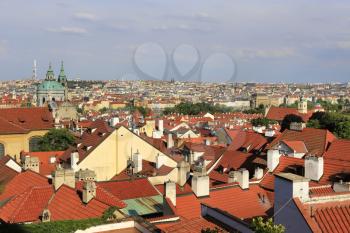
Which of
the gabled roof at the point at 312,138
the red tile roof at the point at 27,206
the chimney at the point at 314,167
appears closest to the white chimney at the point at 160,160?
the chimney at the point at 314,167

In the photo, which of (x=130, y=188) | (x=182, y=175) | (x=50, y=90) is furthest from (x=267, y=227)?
(x=50, y=90)

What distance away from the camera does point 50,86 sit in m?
122

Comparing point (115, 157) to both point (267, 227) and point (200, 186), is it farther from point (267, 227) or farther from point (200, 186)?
point (267, 227)

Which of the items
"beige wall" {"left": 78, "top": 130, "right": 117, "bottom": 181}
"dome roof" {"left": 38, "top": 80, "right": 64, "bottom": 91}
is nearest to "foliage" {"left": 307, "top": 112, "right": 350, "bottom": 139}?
"beige wall" {"left": 78, "top": 130, "right": 117, "bottom": 181}

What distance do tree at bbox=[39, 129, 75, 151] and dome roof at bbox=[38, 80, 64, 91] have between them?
72.5 meters

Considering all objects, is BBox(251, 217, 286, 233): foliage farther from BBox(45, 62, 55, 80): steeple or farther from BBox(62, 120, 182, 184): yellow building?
BBox(45, 62, 55, 80): steeple

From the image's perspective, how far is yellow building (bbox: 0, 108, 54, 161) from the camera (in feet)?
168

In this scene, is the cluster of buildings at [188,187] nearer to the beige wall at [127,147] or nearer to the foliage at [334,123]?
the beige wall at [127,147]

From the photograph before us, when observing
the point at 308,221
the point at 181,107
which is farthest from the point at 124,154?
the point at 181,107

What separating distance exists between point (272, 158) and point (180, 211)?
9.93m

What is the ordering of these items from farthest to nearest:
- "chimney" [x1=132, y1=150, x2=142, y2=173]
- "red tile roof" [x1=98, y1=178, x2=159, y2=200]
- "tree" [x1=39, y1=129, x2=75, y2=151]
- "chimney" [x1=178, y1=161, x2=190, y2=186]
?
"tree" [x1=39, y1=129, x2=75, y2=151], "chimney" [x1=132, y1=150, x2=142, y2=173], "chimney" [x1=178, y1=161, x2=190, y2=186], "red tile roof" [x1=98, y1=178, x2=159, y2=200]

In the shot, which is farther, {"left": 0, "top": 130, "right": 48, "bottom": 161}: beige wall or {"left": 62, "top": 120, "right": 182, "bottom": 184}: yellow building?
{"left": 0, "top": 130, "right": 48, "bottom": 161}: beige wall

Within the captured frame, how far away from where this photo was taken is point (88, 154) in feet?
98.6

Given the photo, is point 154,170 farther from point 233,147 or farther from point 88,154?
point 233,147
